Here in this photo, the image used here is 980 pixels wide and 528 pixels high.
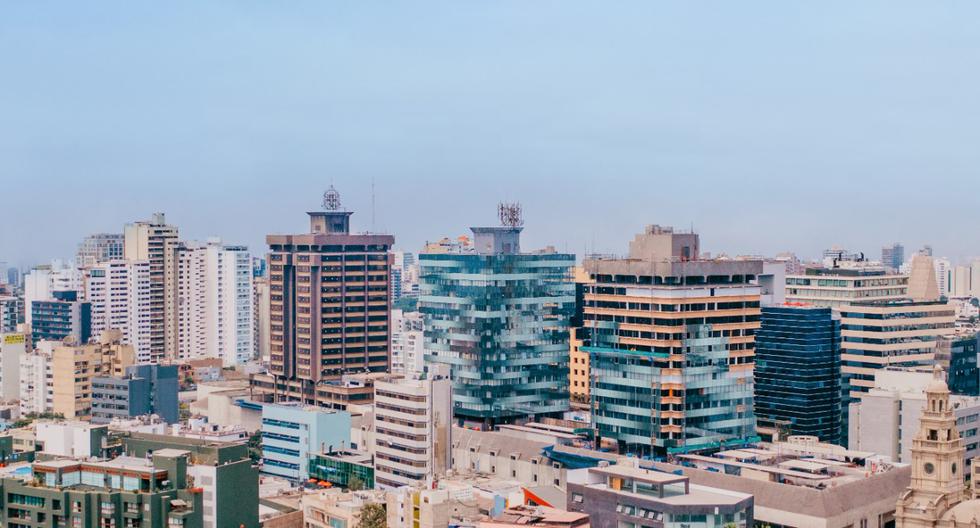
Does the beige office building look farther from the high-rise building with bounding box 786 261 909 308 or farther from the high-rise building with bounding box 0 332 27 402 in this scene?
the high-rise building with bounding box 0 332 27 402

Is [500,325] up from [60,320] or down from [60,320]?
up

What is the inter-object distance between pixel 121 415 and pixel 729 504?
199ft

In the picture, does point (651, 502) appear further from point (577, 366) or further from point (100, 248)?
point (100, 248)

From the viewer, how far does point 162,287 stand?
428ft

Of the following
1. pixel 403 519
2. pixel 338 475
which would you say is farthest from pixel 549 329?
pixel 403 519

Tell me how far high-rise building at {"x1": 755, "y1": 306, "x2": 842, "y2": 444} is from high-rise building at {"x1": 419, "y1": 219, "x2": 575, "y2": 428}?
40.0 ft

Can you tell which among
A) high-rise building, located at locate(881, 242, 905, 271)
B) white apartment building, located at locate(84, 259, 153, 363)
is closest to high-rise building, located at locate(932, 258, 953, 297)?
high-rise building, located at locate(881, 242, 905, 271)

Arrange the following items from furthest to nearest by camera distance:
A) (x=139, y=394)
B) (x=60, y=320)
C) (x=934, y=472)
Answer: (x=60, y=320) → (x=139, y=394) → (x=934, y=472)

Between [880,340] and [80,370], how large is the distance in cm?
5886

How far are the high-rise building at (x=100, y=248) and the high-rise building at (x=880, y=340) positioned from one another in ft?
316

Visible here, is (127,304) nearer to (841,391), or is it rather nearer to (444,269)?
(444,269)

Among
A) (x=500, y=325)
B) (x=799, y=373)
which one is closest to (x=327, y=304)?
(x=500, y=325)

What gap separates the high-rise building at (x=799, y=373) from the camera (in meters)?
78.3

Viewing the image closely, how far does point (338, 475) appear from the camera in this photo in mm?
72250
